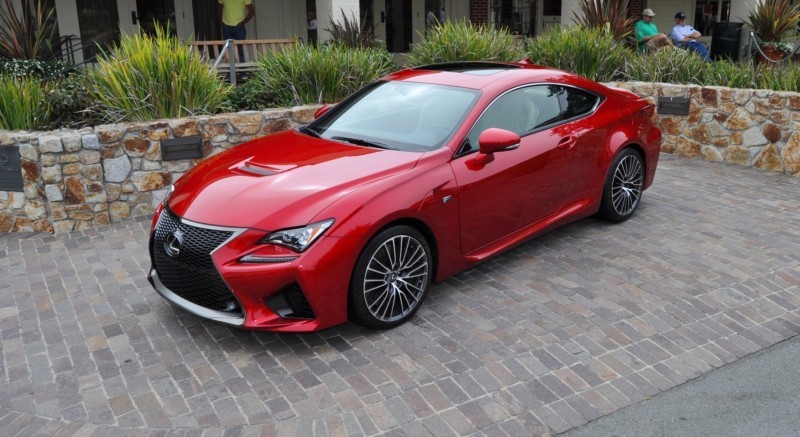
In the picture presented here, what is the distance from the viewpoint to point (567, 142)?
6.01 meters

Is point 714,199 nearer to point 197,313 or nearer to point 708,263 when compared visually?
point 708,263

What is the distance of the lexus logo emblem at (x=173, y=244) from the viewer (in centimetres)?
457

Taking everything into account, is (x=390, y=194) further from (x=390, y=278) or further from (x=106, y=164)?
(x=106, y=164)

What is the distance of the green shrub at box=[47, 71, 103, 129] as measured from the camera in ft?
24.9

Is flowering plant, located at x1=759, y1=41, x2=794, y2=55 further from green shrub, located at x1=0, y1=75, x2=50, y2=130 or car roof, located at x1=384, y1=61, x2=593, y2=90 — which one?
green shrub, located at x1=0, y1=75, x2=50, y2=130

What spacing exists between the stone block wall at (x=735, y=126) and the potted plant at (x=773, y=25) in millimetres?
7096

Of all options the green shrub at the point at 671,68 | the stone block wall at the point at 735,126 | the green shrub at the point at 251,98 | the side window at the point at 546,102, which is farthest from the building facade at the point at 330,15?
the side window at the point at 546,102

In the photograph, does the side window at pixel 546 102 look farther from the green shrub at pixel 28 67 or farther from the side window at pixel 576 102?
the green shrub at pixel 28 67

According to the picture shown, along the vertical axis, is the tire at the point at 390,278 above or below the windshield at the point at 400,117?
below

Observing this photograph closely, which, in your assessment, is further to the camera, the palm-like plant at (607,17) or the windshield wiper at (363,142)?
the palm-like plant at (607,17)

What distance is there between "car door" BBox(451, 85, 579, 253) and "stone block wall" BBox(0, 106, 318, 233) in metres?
3.36

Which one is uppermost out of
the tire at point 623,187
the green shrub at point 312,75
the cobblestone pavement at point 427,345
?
the green shrub at point 312,75

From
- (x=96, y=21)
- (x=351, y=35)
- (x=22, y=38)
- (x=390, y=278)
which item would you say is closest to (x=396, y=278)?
(x=390, y=278)

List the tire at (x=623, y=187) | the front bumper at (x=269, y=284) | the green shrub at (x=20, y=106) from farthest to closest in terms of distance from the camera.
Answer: the green shrub at (x=20, y=106) → the tire at (x=623, y=187) → the front bumper at (x=269, y=284)
